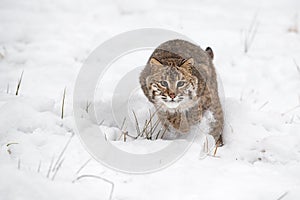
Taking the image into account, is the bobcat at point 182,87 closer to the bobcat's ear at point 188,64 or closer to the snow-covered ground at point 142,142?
the bobcat's ear at point 188,64

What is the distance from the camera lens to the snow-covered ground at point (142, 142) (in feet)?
8.28

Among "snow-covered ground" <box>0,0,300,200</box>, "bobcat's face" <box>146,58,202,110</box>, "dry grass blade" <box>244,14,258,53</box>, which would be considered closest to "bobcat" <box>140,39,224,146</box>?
"bobcat's face" <box>146,58,202,110</box>

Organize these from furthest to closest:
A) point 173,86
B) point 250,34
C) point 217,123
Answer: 1. point 250,34
2. point 217,123
3. point 173,86

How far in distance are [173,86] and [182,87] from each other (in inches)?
3.2

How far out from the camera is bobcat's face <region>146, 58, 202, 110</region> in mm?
3297

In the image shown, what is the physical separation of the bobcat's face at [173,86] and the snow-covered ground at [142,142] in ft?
1.63

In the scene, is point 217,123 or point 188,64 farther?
point 217,123

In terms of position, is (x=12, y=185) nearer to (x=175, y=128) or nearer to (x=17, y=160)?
(x=17, y=160)

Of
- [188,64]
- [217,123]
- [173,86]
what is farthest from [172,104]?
[217,123]

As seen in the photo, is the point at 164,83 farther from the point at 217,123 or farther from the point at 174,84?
the point at 217,123

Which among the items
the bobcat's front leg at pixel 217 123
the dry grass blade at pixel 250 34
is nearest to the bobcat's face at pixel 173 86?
the bobcat's front leg at pixel 217 123

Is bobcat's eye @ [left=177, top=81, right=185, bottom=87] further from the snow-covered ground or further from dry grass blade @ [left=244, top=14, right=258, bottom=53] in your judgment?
dry grass blade @ [left=244, top=14, right=258, bottom=53]

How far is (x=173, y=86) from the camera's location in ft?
10.8

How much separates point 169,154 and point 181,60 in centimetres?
91
